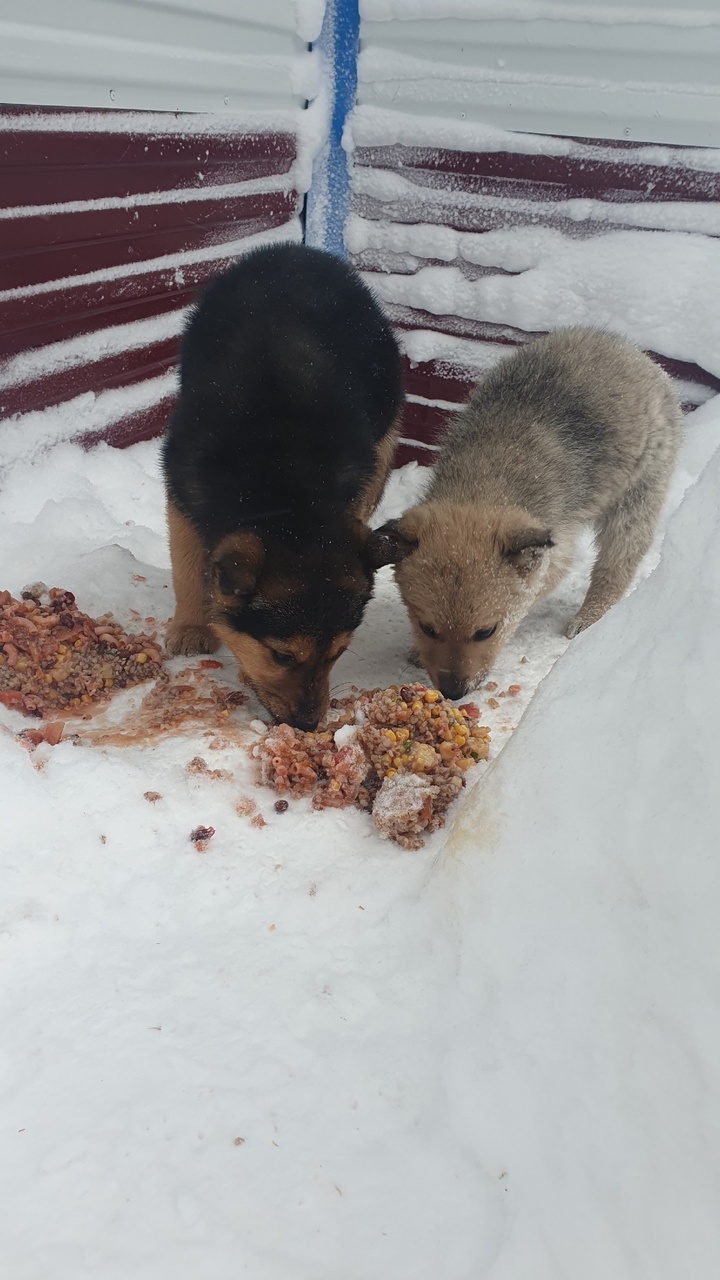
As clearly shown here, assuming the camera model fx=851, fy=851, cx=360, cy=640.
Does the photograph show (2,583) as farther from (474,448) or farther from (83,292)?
(474,448)

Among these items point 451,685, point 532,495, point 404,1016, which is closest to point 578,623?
point 532,495

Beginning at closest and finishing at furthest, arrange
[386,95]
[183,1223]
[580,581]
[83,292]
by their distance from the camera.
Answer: [183,1223] → [83,292] → [580,581] → [386,95]

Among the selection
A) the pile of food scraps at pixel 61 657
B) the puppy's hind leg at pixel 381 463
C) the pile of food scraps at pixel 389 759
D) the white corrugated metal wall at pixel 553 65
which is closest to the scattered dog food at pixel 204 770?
the pile of food scraps at pixel 389 759

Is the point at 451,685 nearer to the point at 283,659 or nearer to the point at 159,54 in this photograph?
the point at 283,659

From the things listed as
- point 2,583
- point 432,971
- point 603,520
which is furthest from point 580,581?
point 432,971

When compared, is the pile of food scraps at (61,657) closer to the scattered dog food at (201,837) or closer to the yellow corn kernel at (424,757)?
the scattered dog food at (201,837)
